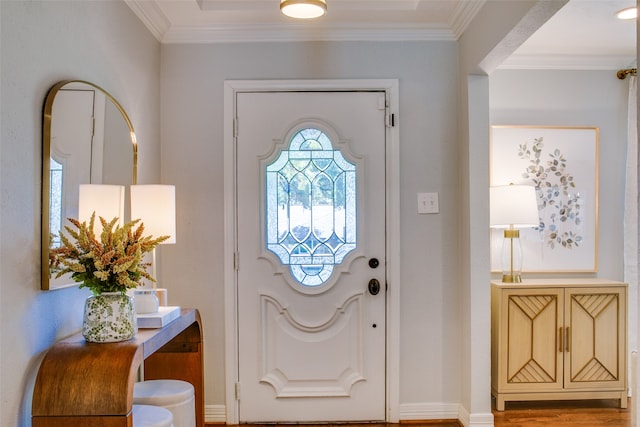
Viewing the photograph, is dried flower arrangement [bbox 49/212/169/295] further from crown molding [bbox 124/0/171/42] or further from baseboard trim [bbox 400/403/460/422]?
baseboard trim [bbox 400/403/460/422]

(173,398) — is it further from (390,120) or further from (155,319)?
(390,120)

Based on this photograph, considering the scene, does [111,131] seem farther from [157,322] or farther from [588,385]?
[588,385]

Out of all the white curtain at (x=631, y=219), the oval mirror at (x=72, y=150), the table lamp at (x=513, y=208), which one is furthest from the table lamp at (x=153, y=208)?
the white curtain at (x=631, y=219)

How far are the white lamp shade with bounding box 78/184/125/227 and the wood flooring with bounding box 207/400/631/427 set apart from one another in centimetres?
160

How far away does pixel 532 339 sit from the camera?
3.42 metres

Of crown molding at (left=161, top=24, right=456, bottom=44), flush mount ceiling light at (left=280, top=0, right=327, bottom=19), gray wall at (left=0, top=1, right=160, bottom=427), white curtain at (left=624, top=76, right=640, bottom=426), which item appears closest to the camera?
gray wall at (left=0, top=1, right=160, bottom=427)

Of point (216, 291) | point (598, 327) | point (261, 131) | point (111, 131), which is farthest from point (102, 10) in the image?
point (598, 327)

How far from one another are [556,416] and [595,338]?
57 centimetres

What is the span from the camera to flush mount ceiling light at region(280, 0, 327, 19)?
2197 millimetres

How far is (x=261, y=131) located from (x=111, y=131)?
3.39 feet

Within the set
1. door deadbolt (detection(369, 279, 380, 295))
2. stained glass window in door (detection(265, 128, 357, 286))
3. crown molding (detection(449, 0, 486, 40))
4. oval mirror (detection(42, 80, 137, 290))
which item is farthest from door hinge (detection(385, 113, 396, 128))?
oval mirror (detection(42, 80, 137, 290))

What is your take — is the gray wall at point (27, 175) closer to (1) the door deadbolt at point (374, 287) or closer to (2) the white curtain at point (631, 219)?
(1) the door deadbolt at point (374, 287)

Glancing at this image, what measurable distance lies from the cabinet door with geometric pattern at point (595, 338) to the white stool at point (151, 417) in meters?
2.62

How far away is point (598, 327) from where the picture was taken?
347 cm
